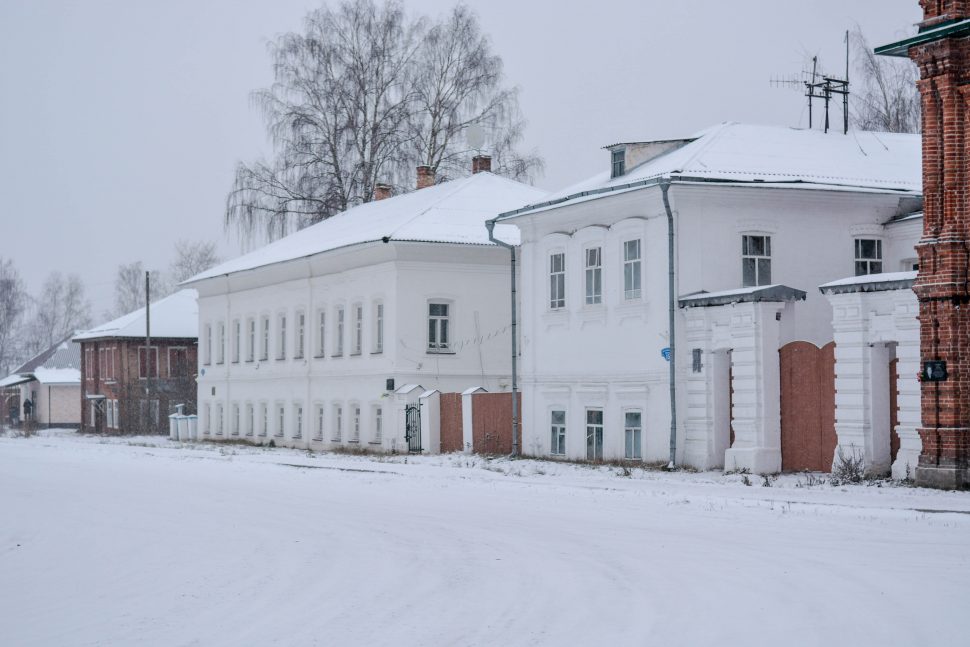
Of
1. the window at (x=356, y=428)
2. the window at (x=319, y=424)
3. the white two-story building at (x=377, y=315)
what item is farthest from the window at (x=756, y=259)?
the window at (x=319, y=424)

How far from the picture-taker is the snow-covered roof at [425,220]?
3844cm

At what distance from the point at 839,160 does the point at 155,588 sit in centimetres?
2176

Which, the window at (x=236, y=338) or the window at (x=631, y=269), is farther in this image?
the window at (x=236, y=338)

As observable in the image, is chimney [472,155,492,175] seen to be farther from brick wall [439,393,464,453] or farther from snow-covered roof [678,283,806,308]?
snow-covered roof [678,283,806,308]

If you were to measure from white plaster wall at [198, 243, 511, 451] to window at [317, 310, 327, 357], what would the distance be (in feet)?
0.32

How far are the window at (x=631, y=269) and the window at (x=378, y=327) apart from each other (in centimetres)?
1116

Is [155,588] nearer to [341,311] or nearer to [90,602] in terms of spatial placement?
[90,602]

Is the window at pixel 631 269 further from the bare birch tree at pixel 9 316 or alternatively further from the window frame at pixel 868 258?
the bare birch tree at pixel 9 316

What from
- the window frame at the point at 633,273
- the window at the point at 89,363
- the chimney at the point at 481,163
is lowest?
the window at the point at 89,363

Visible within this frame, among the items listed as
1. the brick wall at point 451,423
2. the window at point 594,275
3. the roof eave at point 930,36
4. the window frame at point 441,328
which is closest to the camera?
the roof eave at point 930,36

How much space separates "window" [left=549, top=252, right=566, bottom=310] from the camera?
32.0m

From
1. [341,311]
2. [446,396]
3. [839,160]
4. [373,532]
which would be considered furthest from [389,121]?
[373,532]

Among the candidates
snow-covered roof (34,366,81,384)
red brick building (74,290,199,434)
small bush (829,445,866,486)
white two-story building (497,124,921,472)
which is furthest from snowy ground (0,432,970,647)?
snow-covered roof (34,366,81,384)

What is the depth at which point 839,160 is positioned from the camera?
30.3 metres
